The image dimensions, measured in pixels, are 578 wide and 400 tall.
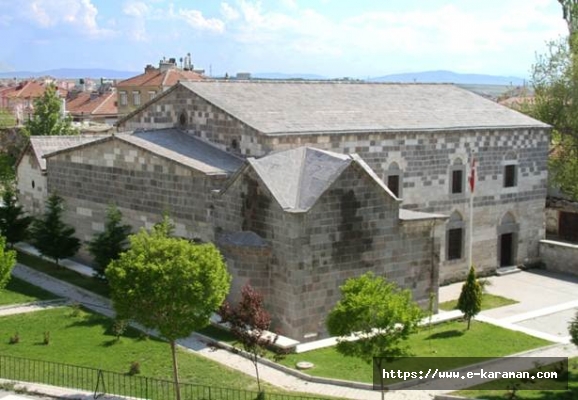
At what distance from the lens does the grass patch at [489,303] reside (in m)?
30.0

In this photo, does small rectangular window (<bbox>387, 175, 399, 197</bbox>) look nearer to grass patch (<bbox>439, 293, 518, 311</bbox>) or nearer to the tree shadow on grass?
grass patch (<bbox>439, 293, 518, 311</bbox>)

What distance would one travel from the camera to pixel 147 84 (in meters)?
76.9

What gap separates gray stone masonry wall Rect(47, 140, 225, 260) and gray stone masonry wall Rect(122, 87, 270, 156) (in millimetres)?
2495

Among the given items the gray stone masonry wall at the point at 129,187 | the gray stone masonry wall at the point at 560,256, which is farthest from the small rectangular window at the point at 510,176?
the gray stone masonry wall at the point at 129,187

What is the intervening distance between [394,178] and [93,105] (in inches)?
2576

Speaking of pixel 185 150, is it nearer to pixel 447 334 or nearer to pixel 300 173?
pixel 300 173

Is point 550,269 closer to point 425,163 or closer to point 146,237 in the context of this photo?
point 425,163

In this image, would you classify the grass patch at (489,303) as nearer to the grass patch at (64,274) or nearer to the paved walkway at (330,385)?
the paved walkway at (330,385)

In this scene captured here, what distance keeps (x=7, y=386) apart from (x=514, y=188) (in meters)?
26.1

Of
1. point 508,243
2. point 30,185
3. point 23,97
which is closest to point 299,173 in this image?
point 508,243

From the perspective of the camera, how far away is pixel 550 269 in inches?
1471

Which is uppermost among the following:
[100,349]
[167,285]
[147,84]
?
[147,84]

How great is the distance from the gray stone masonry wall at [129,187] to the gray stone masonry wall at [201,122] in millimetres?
2495

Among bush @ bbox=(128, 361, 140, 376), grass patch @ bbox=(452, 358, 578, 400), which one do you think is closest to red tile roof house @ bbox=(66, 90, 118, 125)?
bush @ bbox=(128, 361, 140, 376)
